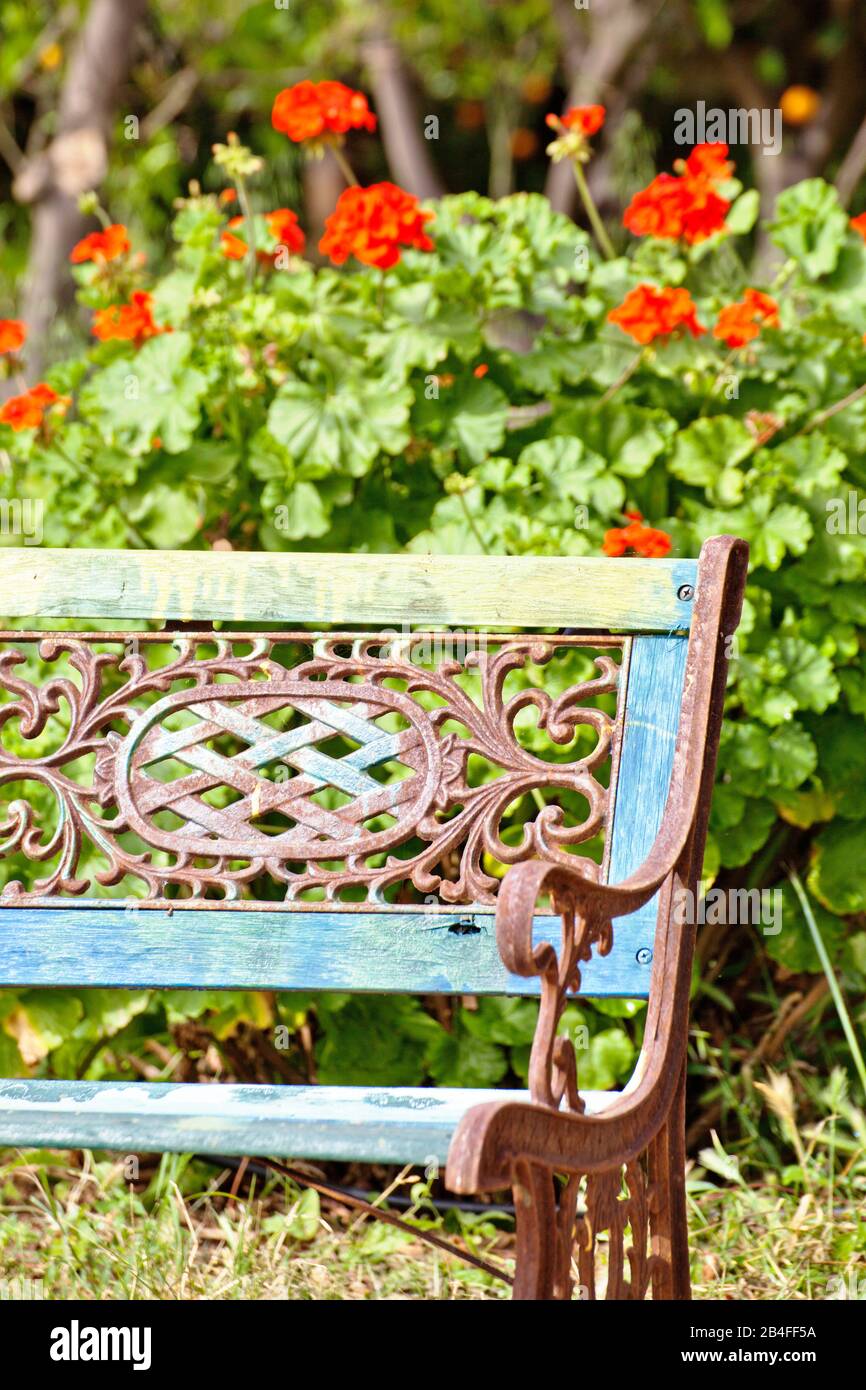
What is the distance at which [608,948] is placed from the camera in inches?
68.4

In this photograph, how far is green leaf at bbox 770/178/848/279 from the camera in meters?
2.80

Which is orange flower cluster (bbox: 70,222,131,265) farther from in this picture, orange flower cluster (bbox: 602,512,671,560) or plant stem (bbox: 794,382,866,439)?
plant stem (bbox: 794,382,866,439)

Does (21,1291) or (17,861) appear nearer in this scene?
(21,1291)

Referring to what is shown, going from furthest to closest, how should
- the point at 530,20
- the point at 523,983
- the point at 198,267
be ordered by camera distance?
1. the point at 530,20
2. the point at 198,267
3. the point at 523,983

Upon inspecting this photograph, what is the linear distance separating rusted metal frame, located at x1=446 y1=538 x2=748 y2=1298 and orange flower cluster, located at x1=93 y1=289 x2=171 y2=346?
1251mm

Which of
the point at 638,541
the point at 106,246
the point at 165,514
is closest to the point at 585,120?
the point at 638,541

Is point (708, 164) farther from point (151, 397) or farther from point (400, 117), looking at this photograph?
point (400, 117)

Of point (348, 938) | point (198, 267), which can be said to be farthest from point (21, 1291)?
point (198, 267)

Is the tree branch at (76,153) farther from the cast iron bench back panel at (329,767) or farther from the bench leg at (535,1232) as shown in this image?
the bench leg at (535,1232)

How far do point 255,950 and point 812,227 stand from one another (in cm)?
171

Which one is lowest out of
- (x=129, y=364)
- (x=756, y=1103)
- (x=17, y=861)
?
(x=756, y=1103)

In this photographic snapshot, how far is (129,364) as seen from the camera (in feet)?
9.05

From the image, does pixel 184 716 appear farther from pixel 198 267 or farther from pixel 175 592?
pixel 198 267

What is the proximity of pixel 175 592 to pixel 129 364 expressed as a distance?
0.78 meters
